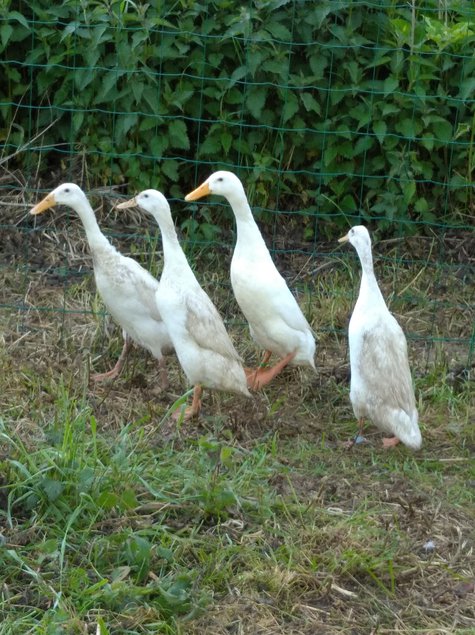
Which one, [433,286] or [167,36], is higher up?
[167,36]

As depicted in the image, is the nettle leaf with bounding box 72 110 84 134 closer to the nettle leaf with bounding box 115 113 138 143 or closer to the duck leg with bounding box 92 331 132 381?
the nettle leaf with bounding box 115 113 138 143

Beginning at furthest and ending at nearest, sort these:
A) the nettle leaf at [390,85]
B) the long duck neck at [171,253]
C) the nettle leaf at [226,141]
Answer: the nettle leaf at [226,141]
the nettle leaf at [390,85]
the long duck neck at [171,253]

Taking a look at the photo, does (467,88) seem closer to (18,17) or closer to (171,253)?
(171,253)

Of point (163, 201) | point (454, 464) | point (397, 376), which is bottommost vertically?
point (454, 464)

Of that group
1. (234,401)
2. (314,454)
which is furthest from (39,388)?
(314,454)

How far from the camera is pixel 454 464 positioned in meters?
5.62

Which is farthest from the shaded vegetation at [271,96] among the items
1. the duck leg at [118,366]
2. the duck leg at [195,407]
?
the duck leg at [195,407]

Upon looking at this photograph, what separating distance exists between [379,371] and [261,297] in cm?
75

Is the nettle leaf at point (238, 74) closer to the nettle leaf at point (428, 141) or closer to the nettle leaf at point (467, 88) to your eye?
the nettle leaf at point (428, 141)

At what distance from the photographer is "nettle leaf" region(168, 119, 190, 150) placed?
23.7ft

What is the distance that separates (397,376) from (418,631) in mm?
1437

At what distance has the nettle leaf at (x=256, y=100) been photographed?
7168mm

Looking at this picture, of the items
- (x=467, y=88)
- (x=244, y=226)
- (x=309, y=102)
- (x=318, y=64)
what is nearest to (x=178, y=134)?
(x=309, y=102)

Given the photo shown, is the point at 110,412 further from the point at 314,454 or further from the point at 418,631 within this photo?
the point at 418,631
